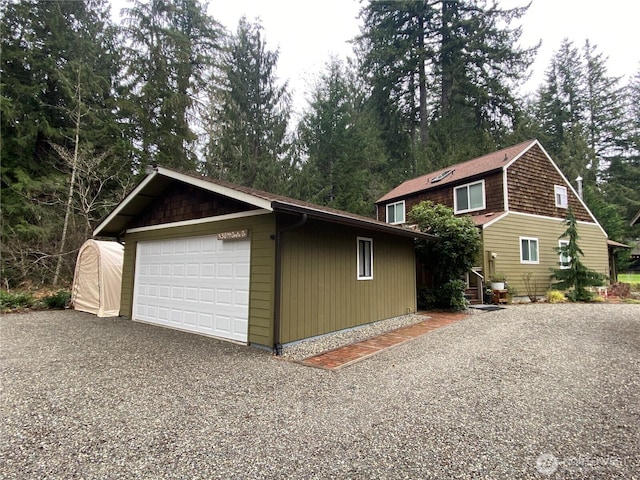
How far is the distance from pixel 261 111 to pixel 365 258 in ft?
48.6

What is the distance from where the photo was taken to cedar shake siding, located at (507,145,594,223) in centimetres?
1218

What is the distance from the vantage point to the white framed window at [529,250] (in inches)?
478

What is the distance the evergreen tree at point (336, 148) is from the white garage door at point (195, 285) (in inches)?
443

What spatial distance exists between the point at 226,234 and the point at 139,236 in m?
3.55

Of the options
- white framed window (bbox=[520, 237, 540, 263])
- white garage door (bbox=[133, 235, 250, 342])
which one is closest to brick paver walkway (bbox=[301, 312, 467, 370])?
white garage door (bbox=[133, 235, 250, 342])

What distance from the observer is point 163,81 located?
53.1 feet

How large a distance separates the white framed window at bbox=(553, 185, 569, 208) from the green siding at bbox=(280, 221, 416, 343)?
974 cm

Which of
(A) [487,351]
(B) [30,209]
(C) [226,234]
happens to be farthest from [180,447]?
(B) [30,209]

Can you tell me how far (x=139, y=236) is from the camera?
27.0 ft

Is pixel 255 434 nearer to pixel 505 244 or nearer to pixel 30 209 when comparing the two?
pixel 505 244

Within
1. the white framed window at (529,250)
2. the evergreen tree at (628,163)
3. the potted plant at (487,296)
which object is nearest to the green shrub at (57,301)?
the potted plant at (487,296)

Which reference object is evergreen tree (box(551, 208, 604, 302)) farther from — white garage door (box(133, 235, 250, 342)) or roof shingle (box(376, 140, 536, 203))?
white garage door (box(133, 235, 250, 342))

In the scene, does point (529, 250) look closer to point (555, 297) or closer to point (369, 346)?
point (555, 297)

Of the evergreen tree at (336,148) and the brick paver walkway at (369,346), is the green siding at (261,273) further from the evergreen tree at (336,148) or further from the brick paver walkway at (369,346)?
the evergreen tree at (336,148)
